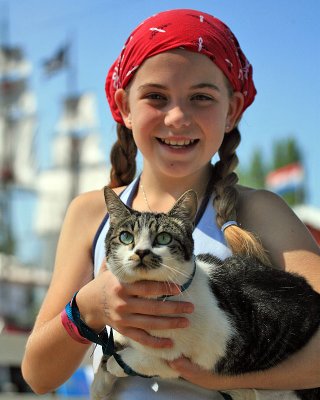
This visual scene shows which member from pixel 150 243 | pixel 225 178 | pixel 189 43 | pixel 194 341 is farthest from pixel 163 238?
pixel 189 43

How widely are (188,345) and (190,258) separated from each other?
0.72 ft

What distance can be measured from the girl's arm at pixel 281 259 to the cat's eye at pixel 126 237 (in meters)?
0.34

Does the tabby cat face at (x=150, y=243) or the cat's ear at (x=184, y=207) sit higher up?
the cat's ear at (x=184, y=207)

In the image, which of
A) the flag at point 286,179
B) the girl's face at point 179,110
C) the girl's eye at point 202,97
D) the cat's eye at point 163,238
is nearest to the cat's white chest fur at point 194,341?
the cat's eye at point 163,238

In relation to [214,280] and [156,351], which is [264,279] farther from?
[156,351]

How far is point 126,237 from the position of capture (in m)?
1.75

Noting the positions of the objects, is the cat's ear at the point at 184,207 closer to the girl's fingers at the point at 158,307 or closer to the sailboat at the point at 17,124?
the girl's fingers at the point at 158,307

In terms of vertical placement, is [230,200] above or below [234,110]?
below

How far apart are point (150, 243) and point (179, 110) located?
0.48 metres

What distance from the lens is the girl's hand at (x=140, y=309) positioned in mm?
1652

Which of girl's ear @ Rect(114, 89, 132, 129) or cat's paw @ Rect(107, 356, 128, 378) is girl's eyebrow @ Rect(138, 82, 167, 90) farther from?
cat's paw @ Rect(107, 356, 128, 378)

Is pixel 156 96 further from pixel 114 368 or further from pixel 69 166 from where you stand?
pixel 69 166

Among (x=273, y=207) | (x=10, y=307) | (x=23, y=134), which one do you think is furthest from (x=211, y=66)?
(x=23, y=134)

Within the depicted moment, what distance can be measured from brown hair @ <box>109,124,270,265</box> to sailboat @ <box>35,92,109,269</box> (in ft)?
139
